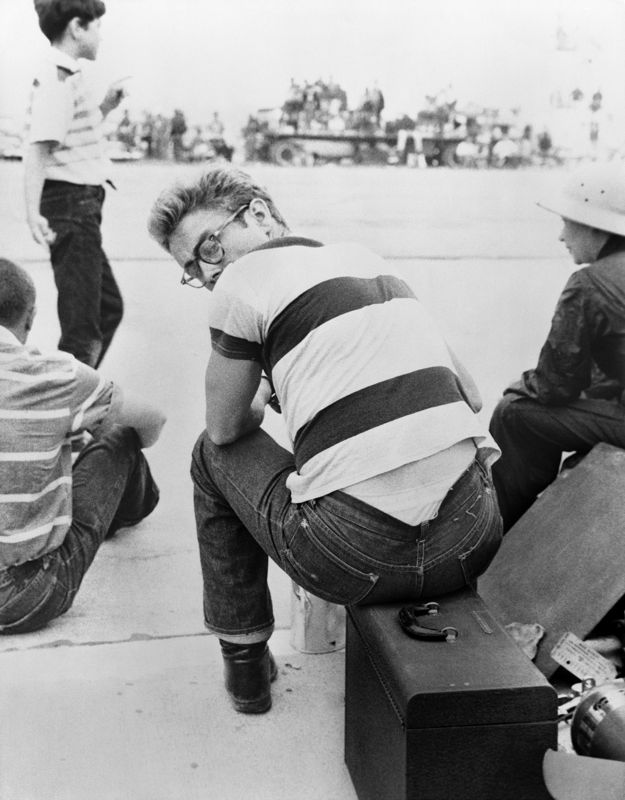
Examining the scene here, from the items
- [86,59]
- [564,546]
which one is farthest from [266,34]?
[564,546]

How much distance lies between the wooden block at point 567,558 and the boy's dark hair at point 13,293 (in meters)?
1.39

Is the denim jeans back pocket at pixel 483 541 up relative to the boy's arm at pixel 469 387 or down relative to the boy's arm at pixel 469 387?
down

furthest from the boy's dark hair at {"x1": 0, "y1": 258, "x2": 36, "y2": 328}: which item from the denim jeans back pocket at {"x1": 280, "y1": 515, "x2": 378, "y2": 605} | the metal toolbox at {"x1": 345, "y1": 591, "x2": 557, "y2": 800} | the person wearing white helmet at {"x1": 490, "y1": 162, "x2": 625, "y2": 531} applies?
the person wearing white helmet at {"x1": 490, "y1": 162, "x2": 625, "y2": 531}

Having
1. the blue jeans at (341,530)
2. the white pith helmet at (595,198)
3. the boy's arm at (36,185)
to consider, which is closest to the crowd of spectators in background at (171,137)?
the boy's arm at (36,185)

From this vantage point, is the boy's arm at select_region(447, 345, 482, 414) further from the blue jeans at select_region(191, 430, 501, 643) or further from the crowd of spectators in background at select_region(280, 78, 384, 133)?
the crowd of spectators in background at select_region(280, 78, 384, 133)

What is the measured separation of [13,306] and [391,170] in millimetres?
945

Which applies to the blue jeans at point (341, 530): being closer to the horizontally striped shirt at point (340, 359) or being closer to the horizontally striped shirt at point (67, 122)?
the horizontally striped shirt at point (340, 359)

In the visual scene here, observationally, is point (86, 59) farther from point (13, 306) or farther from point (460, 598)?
point (460, 598)

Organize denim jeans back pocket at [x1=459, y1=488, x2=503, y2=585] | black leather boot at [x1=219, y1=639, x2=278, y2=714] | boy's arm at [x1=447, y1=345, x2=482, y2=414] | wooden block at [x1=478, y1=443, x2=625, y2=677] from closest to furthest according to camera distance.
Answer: denim jeans back pocket at [x1=459, y1=488, x2=503, y2=585] < boy's arm at [x1=447, y1=345, x2=482, y2=414] < black leather boot at [x1=219, y1=639, x2=278, y2=714] < wooden block at [x1=478, y1=443, x2=625, y2=677]

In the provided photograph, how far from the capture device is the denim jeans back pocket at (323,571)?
192 cm

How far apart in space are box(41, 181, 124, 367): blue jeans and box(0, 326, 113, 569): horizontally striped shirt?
0.06m

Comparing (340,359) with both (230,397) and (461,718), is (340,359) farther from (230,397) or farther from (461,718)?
(461,718)

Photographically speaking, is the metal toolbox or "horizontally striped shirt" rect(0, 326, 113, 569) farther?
"horizontally striped shirt" rect(0, 326, 113, 569)

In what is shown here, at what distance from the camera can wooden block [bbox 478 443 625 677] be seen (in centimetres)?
254
